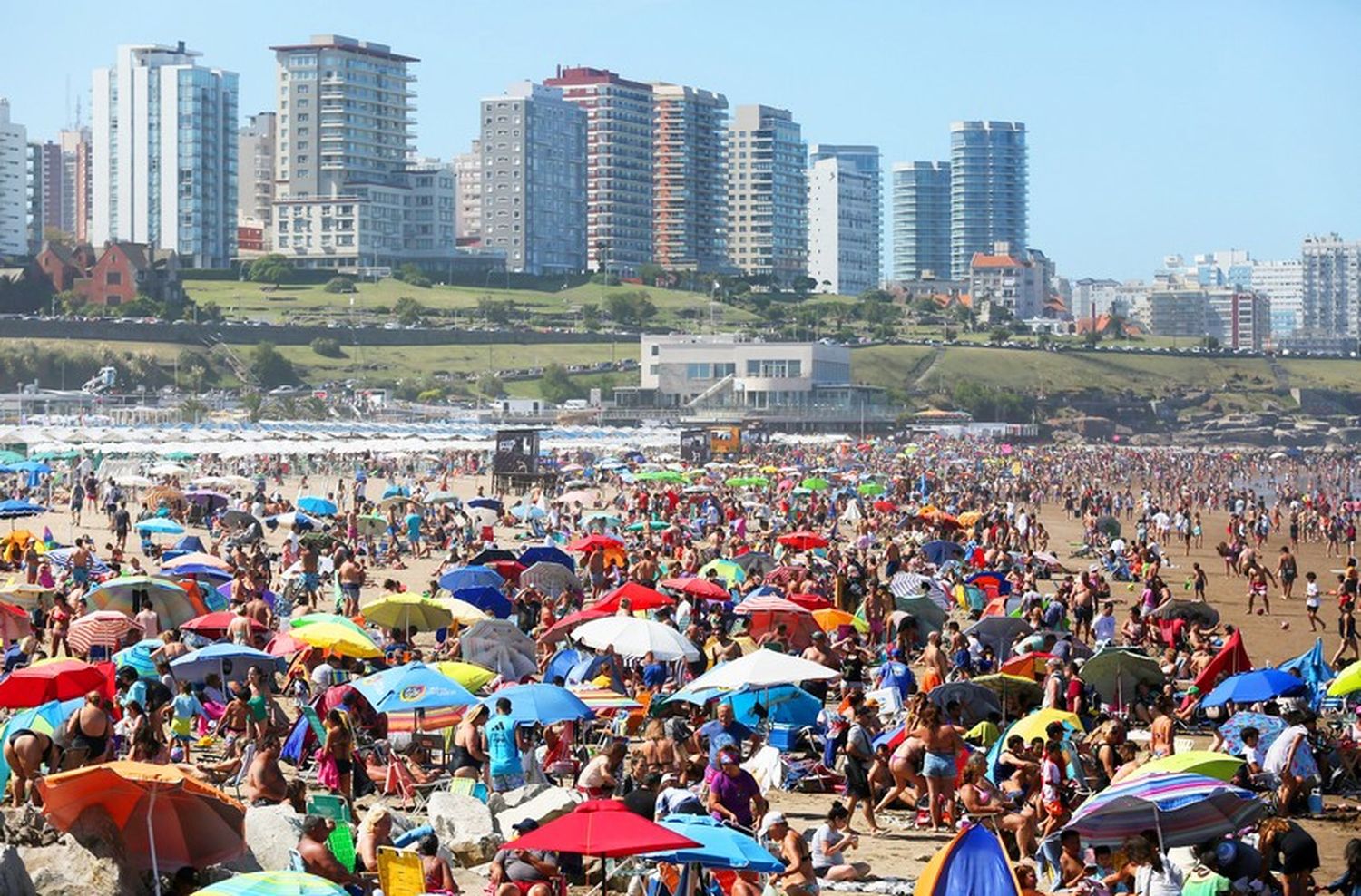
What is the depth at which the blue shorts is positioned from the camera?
12.4 m

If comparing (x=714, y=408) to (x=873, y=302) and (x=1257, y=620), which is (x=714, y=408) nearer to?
(x=873, y=302)

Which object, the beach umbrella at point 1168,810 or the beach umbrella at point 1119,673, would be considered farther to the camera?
the beach umbrella at point 1119,673

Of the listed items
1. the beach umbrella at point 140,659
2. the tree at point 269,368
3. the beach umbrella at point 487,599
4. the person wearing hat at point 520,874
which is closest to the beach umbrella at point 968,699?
the person wearing hat at point 520,874

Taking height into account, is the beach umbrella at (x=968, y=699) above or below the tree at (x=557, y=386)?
below

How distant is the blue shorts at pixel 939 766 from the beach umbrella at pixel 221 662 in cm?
499

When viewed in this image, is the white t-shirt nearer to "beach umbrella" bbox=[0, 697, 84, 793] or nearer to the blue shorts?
the blue shorts

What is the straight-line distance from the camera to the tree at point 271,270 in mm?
127125

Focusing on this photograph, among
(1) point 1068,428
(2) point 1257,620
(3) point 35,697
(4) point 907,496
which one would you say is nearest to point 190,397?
(4) point 907,496

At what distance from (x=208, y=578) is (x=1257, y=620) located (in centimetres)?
1418

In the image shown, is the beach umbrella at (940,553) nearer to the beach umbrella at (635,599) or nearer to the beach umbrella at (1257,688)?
the beach umbrella at (635,599)

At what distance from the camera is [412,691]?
12.9 meters

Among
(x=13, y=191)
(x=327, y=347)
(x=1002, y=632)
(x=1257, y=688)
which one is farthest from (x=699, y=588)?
(x=13, y=191)

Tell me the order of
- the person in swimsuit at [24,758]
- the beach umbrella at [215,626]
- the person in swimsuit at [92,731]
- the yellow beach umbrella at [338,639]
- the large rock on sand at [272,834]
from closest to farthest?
the large rock on sand at [272,834]
the person in swimsuit at [24,758]
the person in swimsuit at [92,731]
the yellow beach umbrella at [338,639]
the beach umbrella at [215,626]

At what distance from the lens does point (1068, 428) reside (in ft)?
381
